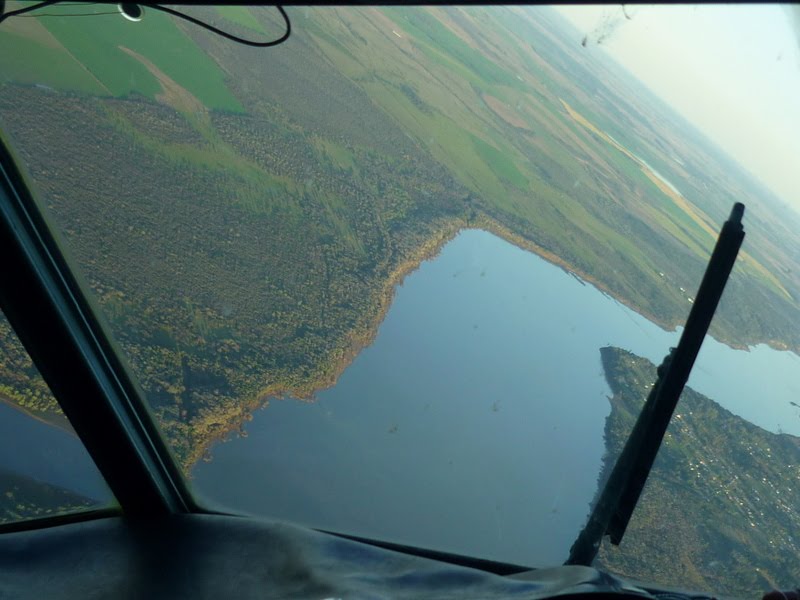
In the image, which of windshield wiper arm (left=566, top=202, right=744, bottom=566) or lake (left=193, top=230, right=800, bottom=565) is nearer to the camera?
windshield wiper arm (left=566, top=202, right=744, bottom=566)

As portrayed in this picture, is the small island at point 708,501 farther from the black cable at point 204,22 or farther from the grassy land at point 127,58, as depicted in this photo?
the grassy land at point 127,58

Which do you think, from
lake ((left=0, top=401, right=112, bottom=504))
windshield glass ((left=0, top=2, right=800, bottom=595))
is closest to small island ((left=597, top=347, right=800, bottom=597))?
windshield glass ((left=0, top=2, right=800, bottom=595))

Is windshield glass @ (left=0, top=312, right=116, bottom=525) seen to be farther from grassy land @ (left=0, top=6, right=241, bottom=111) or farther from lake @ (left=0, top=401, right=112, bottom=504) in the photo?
grassy land @ (left=0, top=6, right=241, bottom=111)

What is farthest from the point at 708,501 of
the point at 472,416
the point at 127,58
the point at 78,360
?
the point at 127,58

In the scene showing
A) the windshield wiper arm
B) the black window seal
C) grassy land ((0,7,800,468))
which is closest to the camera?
the windshield wiper arm

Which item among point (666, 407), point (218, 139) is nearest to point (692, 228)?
point (666, 407)

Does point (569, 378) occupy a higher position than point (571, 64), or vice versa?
point (571, 64)

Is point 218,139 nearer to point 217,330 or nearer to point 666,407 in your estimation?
point 217,330

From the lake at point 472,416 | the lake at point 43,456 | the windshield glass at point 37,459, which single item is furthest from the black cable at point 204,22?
the lake at point 472,416
